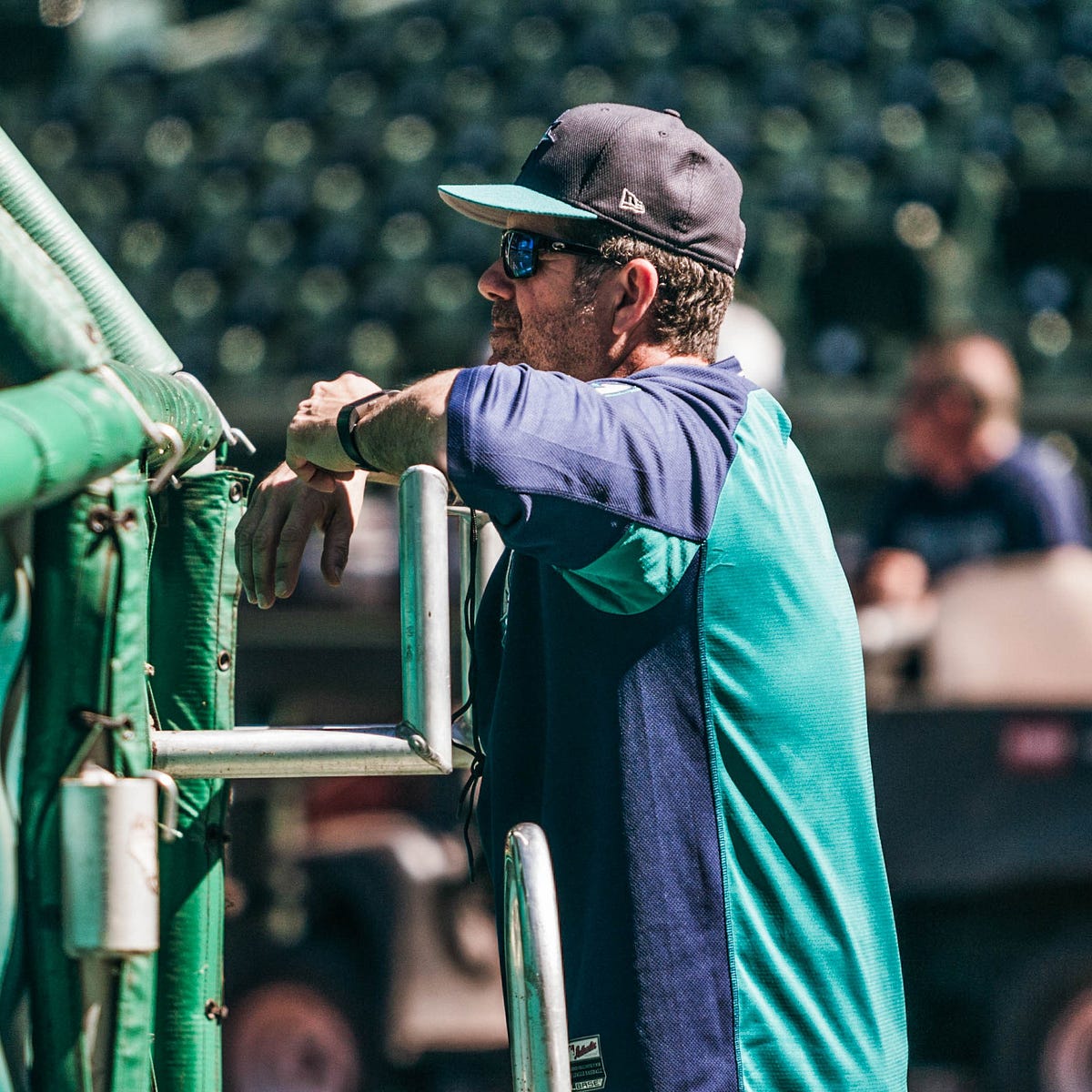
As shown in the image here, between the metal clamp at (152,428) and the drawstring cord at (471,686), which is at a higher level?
the metal clamp at (152,428)

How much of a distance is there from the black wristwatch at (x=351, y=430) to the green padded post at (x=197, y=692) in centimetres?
17

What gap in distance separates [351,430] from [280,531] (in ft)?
0.49

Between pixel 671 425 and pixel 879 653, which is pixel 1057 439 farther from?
pixel 671 425

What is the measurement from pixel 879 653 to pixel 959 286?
5043 mm

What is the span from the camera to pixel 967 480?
516 cm

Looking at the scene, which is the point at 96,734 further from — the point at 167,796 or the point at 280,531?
the point at 280,531

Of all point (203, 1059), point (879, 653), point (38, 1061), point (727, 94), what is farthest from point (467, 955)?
point (727, 94)

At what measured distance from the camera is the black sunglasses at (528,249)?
2.00 meters

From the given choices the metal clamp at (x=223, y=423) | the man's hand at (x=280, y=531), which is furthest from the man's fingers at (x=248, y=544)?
the metal clamp at (x=223, y=423)

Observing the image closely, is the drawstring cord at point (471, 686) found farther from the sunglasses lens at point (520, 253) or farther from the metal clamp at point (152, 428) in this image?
the metal clamp at point (152, 428)

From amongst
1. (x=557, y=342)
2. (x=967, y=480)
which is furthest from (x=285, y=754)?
(x=967, y=480)

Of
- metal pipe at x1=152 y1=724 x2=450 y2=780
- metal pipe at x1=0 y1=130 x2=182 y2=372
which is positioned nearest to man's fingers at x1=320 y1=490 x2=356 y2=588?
metal pipe at x1=0 y1=130 x2=182 y2=372

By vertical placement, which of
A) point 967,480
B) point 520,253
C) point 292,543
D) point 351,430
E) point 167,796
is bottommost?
point 167,796

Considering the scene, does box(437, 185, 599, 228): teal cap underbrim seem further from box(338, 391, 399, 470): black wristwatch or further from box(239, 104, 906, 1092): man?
box(338, 391, 399, 470): black wristwatch
